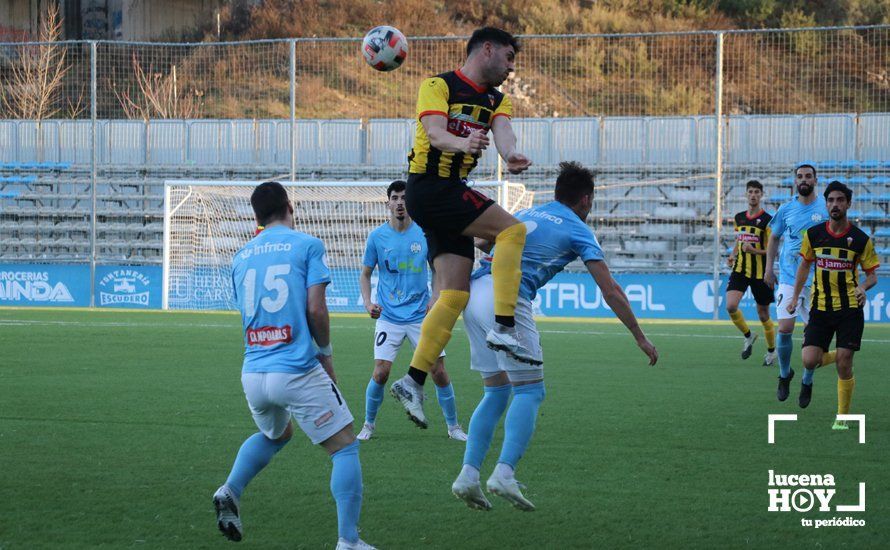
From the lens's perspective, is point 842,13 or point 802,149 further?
Result: point 842,13

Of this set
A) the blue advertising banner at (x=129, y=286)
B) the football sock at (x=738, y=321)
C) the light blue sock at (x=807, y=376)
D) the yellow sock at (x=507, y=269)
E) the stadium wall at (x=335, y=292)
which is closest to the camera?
the yellow sock at (x=507, y=269)

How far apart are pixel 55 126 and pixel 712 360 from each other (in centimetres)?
1853

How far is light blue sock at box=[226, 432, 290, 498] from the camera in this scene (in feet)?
17.5

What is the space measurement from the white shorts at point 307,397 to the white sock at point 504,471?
3.22 ft

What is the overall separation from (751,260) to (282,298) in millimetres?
11399

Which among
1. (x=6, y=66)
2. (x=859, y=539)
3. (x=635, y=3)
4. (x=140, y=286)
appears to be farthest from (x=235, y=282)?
(x=635, y=3)

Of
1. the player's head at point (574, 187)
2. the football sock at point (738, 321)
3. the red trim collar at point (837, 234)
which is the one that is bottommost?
the football sock at point (738, 321)

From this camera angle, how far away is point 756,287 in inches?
608

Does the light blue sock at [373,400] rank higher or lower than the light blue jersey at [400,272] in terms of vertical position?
lower

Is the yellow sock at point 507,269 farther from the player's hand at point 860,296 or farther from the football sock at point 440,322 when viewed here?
the player's hand at point 860,296

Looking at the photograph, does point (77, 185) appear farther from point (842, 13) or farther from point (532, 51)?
point (842, 13)

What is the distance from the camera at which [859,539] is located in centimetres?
544

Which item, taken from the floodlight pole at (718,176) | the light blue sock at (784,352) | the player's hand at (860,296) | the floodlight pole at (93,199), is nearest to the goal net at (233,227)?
the floodlight pole at (93,199)

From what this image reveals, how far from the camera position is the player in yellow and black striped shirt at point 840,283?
30.1ft
